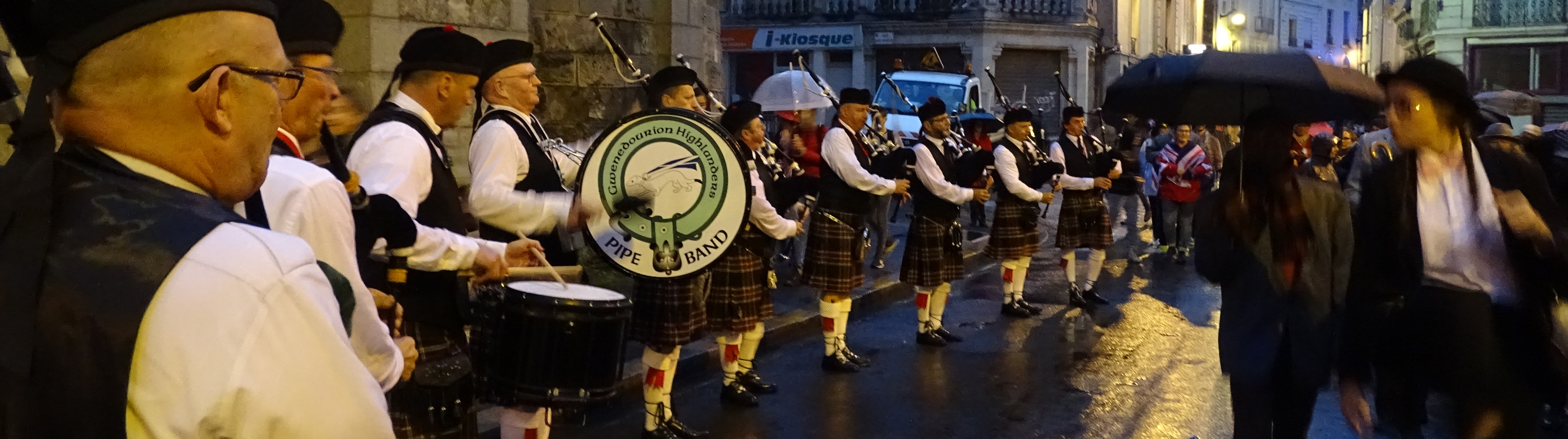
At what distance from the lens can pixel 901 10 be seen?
3062cm

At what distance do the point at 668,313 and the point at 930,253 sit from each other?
3049 mm

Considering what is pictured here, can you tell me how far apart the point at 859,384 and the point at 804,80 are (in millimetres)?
3445

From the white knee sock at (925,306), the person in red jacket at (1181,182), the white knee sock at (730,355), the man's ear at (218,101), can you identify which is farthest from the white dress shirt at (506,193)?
the person in red jacket at (1181,182)

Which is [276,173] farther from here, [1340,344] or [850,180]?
[850,180]

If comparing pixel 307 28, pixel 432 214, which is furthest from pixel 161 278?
pixel 432 214

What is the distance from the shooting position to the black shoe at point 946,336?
8.64 meters

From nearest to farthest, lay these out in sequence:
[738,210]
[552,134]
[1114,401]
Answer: [738,210] → [1114,401] → [552,134]

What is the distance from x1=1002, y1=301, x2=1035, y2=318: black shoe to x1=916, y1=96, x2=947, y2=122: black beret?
198 cm

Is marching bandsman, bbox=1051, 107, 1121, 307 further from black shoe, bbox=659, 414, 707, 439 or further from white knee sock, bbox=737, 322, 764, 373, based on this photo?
black shoe, bbox=659, 414, 707, 439

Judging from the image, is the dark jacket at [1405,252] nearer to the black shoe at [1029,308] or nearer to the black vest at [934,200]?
the black vest at [934,200]

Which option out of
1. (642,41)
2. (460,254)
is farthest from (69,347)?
(642,41)

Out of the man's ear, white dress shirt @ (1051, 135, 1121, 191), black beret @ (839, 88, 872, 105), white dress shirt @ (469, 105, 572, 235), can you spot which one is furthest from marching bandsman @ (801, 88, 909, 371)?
the man's ear

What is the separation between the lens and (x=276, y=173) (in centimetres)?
245

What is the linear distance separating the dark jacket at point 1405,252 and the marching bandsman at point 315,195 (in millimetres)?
3190
